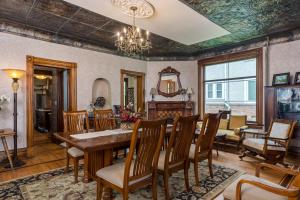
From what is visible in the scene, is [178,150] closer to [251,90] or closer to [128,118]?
[128,118]

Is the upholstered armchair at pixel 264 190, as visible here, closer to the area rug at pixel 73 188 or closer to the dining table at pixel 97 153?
the area rug at pixel 73 188

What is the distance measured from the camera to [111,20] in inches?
140

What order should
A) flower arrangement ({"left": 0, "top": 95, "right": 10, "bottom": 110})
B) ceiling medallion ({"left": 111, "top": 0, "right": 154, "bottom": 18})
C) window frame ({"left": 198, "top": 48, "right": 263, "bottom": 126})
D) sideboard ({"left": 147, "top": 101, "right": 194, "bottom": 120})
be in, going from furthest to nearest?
sideboard ({"left": 147, "top": 101, "right": 194, "bottom": 120}), window frame ({"left": 198, "top": 48, "right": 263, "bottom": 126}), flower arrangement ({"left": 0, "top": 95, "right": 10, "bottom": 110}), ceiling medallion ({"left": 111, "top": 0, "right": 154, "bottom": 18})

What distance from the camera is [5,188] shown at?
236cm

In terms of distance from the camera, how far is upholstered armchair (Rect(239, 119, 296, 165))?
3.15m

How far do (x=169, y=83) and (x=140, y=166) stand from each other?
463 centimetres

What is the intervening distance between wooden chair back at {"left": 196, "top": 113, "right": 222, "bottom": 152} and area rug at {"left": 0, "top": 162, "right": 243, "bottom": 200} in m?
0.50

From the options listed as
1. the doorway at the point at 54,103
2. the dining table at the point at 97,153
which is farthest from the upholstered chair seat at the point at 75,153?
Result: the doorway at the point at 54,103

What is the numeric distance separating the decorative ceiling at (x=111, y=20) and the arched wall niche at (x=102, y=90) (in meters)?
1.20

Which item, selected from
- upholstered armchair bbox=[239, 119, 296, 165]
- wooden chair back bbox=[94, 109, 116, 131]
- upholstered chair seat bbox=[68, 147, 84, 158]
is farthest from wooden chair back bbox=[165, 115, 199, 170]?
upholstered armchair bbox=[239, 119, 296, 165]

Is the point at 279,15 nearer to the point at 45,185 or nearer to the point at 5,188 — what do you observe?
the point at 45,185

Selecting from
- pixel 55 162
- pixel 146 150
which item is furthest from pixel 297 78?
pixel 55 162

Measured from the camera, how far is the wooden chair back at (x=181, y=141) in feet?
6.80

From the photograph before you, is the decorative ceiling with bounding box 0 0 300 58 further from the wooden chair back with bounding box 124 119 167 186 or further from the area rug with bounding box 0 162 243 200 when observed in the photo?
the area rug with bounding box 0 162 243 200
